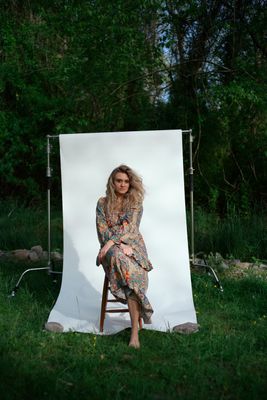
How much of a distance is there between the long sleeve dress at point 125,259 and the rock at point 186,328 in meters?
0.26

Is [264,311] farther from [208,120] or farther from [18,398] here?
[208,120]

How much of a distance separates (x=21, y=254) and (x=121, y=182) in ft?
7.71

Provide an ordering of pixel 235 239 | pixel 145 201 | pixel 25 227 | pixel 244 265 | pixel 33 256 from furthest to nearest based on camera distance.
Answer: pixel 25 227 < pixel 235 239 < pixel 33 256 < pixel 244 265 < pixel 145 201

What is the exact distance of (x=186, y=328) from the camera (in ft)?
10.4

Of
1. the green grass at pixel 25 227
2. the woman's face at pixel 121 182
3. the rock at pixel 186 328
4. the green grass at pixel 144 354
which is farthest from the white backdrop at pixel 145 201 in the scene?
the green grass at pixel 25 227

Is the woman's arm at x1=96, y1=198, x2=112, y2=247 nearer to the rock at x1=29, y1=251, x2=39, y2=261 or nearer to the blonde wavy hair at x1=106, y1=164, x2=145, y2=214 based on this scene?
the blonde wavy hair at x1=106, y1=164, x2=145, y2=214

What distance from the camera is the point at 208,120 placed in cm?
716

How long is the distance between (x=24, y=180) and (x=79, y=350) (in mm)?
5209

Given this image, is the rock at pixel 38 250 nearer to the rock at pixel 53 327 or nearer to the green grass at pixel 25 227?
the green grass at pixel 25 227

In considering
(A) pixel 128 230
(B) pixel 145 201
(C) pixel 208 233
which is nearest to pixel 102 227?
(A) pixel 128 230

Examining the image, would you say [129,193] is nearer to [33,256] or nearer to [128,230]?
[128,230]

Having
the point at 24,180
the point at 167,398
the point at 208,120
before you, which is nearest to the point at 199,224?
the point at 208,120

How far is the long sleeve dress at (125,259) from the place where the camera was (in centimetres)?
295

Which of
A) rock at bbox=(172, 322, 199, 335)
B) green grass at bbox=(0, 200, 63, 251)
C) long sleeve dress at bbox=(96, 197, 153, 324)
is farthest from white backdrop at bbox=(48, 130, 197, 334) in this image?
green grass at bbox=(0, 200, 63, 251)
